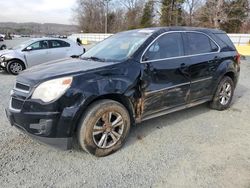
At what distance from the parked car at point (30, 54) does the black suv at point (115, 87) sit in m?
6.33

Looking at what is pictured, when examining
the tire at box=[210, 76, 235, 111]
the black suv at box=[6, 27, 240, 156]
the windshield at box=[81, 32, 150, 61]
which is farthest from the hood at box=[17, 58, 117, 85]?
the tire at box=[210, 76, 235, 111]

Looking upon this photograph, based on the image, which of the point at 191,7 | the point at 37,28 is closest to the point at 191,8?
the point at 191,7

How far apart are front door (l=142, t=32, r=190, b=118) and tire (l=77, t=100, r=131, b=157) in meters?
0.47

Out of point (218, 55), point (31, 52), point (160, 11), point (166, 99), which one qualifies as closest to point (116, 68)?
point (166, 99)

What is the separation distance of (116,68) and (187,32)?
1856mm

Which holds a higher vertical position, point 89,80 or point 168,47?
point 168,47

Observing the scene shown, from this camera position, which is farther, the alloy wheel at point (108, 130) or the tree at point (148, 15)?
the tree at point (148, 15)

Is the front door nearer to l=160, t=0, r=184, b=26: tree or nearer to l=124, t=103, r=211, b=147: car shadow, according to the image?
l=124, t=103, r=211, b=147: car shadow

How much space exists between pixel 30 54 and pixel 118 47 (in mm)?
6956

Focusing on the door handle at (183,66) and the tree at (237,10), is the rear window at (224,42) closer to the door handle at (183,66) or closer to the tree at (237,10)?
the door handle at (183,66)

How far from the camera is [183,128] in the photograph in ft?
15.3

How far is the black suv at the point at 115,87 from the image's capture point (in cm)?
326

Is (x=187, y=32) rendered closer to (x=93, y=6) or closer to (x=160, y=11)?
(x=160, y=11)

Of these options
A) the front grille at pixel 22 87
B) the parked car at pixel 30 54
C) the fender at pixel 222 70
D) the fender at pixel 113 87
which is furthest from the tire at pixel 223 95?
the parked car at pixel 30 54
